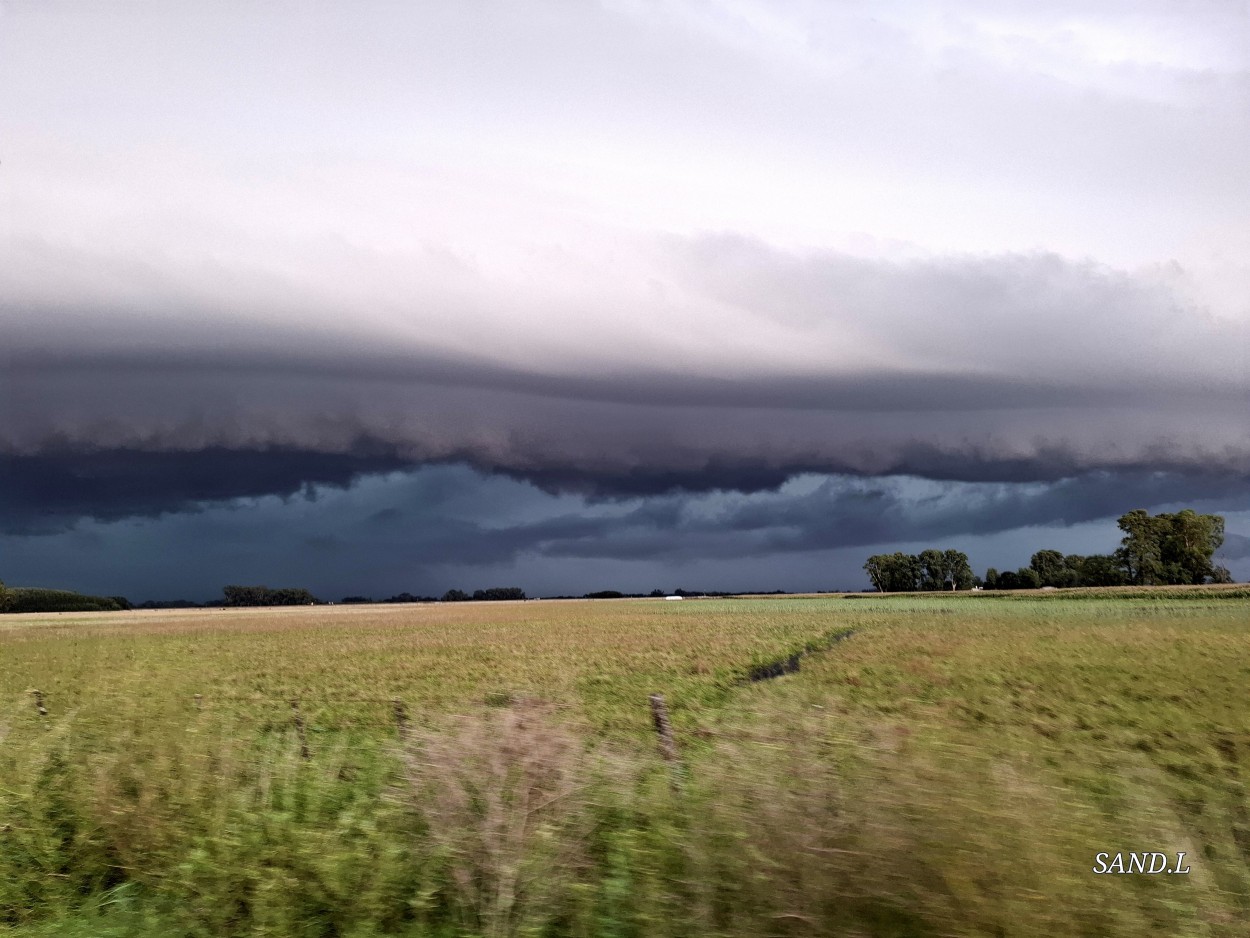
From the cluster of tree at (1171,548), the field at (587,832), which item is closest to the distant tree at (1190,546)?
the cluster of tree at (1171,548)

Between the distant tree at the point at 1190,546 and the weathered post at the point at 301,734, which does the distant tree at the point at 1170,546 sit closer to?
the distant tree at the point at 1190,546

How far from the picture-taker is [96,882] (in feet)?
28.5

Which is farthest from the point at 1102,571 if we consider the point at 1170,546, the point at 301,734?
the point at 301,734

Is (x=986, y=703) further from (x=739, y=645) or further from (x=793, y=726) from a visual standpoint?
(x=739, y=645)

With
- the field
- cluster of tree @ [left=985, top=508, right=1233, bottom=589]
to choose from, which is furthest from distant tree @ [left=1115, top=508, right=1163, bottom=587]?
the field

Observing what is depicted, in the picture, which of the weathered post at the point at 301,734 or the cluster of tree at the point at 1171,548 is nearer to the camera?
the weathered post at the point at 301,734

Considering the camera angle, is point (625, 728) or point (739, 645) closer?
point (625, 728)

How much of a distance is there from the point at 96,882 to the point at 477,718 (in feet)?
13.1

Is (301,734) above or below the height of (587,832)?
below

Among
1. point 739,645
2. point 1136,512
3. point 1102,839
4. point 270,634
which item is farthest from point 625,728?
point 1136,512

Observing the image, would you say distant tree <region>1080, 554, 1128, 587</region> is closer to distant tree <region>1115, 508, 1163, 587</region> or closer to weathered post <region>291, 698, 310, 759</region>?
distant tree <region>1115, 508, 1163, 587</region>

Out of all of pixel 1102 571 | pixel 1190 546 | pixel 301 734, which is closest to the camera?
pixel 301 734

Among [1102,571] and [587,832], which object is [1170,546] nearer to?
[1102,571]

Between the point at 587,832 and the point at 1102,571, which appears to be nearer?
the point at 587,832
